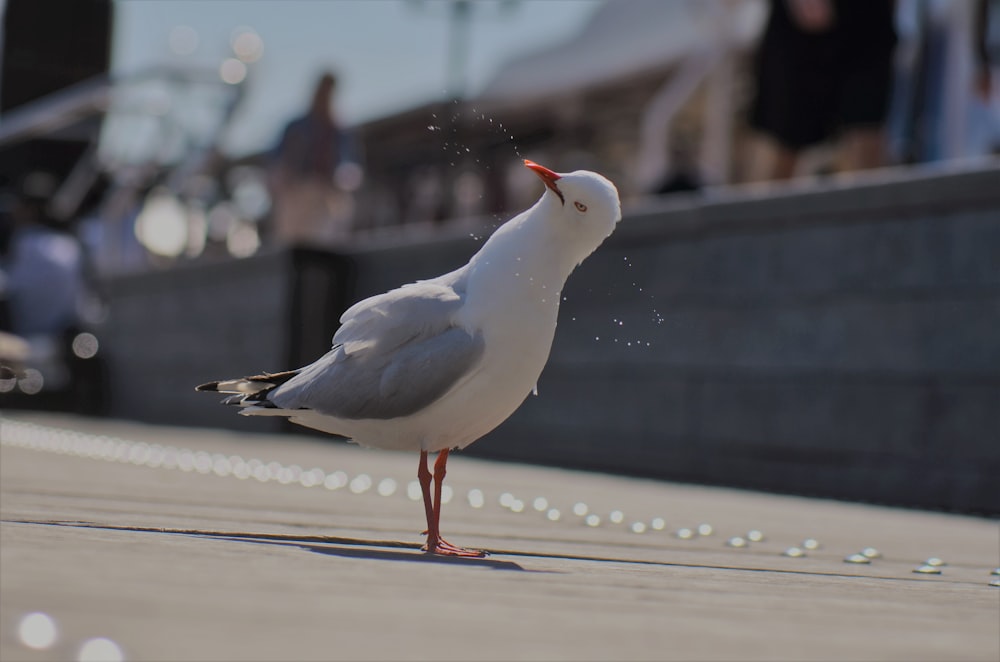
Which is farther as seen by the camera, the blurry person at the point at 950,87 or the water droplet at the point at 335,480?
the blurry person at the point at 950,87

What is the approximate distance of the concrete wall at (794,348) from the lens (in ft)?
23.2

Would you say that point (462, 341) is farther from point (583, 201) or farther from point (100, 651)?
point (100, 651)

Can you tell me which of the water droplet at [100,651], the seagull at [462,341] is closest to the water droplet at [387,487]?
the seagull at [462,341]

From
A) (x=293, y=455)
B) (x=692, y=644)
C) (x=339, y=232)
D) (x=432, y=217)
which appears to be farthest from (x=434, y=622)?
(x=432, y=217)

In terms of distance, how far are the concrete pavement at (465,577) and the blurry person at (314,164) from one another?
20.1 feet

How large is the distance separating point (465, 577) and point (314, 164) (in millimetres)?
9592

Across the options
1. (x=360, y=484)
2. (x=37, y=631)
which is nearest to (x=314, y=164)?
(x=360, y=484)

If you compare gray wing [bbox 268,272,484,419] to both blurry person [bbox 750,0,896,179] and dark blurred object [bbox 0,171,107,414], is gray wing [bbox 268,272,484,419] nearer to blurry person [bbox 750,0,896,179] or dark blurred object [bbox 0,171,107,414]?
blurry person [bbox 750,0,896,179]

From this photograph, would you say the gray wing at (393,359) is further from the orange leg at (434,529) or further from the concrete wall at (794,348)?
the concrete wall at (794,348)

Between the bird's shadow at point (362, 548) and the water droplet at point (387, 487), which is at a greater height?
the bird's shadow at point (362, 548)

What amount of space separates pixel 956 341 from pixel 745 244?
4.98 ft

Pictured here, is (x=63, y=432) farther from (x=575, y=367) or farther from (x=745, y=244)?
(x=745, y=244)

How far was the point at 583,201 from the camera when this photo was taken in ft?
10.6

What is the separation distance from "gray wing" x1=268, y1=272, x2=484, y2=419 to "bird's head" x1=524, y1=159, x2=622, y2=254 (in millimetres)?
323
